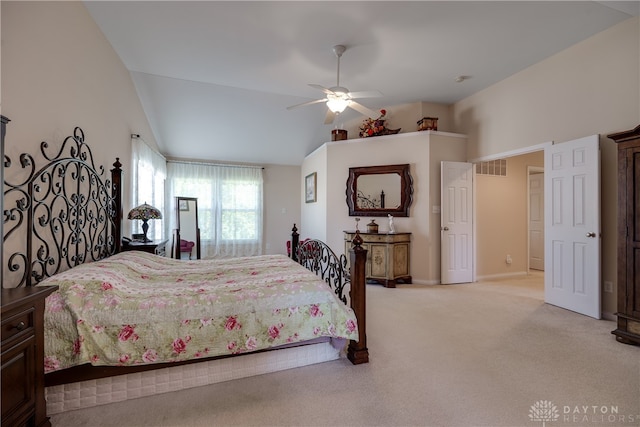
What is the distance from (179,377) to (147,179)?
12.4ft

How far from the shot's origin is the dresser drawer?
119cm

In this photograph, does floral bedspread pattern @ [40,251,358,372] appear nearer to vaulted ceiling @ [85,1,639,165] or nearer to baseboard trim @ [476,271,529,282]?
vaulted ceiling @ [85,1,639,165]

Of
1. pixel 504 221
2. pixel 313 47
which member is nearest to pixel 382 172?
pixel 313 47

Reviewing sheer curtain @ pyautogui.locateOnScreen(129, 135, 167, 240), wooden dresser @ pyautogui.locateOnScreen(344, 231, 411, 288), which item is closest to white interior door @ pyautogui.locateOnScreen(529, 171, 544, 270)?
wooden dresser @ pyautogui.locateOnScreen(344, 231, 411, 288)

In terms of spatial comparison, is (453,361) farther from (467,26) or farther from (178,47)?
(178,47)

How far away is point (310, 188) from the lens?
243 inches

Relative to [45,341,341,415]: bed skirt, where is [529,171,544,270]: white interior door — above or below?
above

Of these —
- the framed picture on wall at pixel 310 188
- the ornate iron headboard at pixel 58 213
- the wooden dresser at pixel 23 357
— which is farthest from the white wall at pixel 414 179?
the wooden dresser at pixel 23 357

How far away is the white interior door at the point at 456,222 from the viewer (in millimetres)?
4609

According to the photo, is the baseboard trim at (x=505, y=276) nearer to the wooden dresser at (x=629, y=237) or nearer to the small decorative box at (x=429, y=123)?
the wooden dresser at (x=629, y=237)

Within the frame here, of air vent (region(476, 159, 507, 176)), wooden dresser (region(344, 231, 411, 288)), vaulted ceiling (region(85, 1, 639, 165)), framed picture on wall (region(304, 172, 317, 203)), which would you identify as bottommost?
wooden dresser (region(344, 231, 411, 288))

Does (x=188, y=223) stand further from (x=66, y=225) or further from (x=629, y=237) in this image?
(x=629, y=237)

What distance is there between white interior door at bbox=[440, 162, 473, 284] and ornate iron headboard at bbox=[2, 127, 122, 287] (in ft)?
14.5

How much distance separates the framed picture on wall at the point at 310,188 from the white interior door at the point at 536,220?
443 cm
